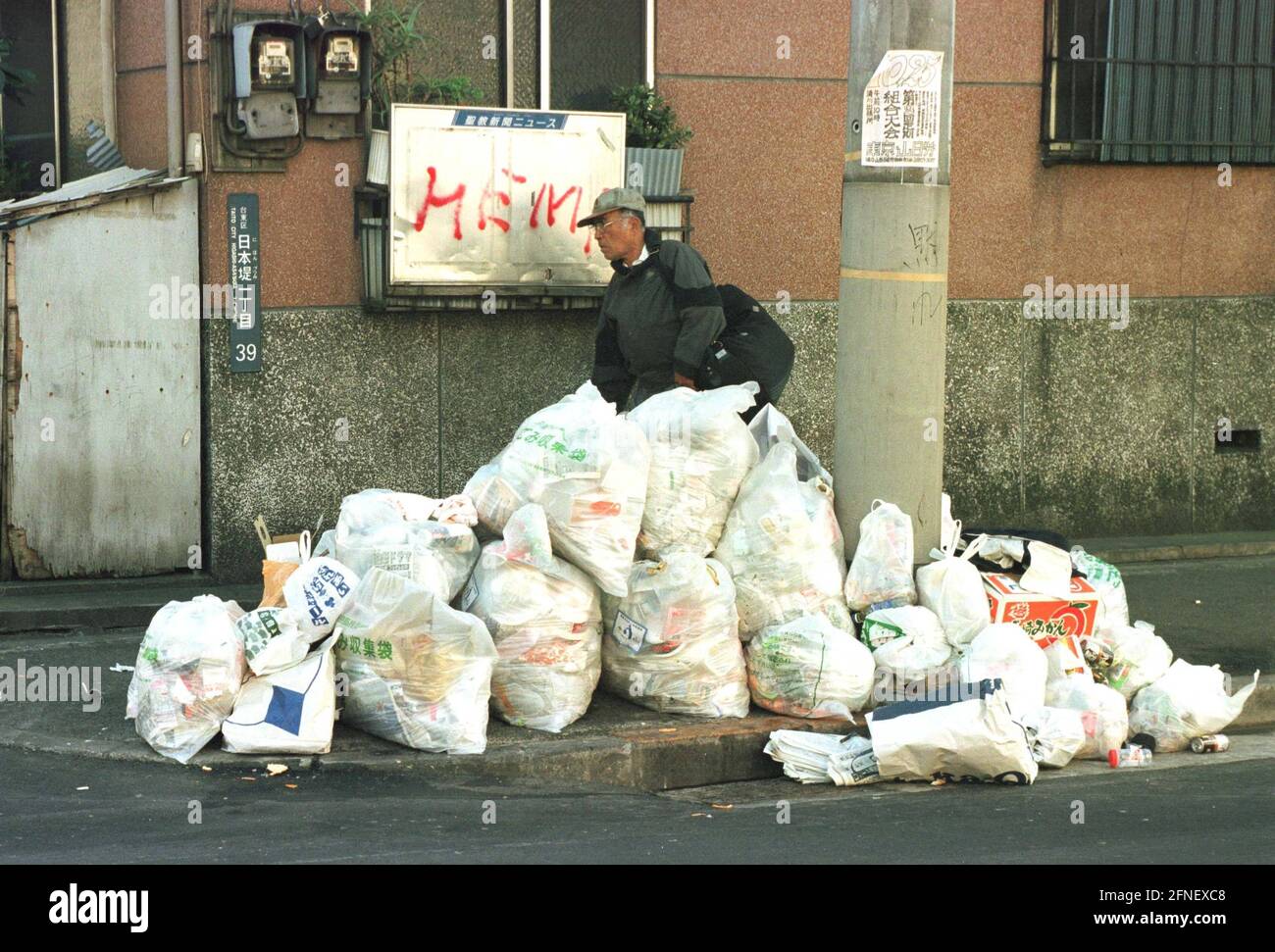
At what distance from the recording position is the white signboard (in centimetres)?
880

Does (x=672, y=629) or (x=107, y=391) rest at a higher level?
(x=107, y=391)

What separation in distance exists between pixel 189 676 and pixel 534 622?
120 cm

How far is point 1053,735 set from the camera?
632 cm

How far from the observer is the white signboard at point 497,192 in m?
8.80

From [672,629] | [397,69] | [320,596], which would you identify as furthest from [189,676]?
[397,69]

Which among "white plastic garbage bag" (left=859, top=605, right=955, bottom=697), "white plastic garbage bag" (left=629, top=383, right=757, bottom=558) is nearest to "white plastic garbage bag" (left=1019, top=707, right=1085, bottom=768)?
"white plastic garbage bag" (left=859, top=605, right=955, bottom=697)

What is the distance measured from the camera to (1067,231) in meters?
10.4

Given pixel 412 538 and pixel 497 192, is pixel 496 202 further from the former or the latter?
pixel 412 538

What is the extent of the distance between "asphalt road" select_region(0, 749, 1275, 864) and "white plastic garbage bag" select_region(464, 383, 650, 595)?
35.1 inches

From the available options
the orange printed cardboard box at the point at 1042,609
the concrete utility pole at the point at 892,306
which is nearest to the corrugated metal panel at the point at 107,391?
the concrete utility pole at the point at 892,306

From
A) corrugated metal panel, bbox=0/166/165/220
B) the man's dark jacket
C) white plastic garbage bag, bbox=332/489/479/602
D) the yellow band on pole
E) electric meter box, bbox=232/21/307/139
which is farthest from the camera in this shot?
electric meter box, bbox=232/21/307/139

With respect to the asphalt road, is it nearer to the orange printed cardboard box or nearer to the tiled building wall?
the orange printed cardboard box

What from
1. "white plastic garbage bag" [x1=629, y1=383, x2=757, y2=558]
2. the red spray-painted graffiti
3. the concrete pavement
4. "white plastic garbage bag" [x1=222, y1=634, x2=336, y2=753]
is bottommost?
the concrete pavement

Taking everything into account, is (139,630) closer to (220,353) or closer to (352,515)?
(220,353)
